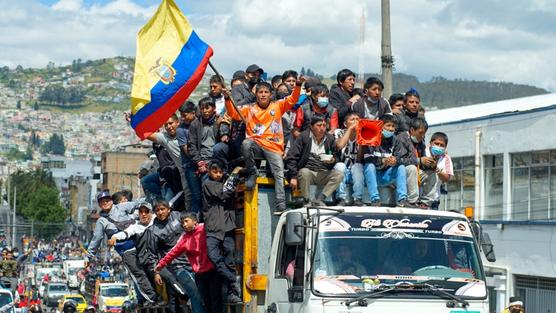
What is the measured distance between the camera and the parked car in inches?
2501

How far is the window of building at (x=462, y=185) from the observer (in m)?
36.7

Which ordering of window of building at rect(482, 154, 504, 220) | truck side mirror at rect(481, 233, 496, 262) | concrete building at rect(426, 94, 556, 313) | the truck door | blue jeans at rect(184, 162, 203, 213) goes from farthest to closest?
window of building at rect(482, 154, 504, 220) < concrete building at rect(426, 94, 556, 313) < blue jeans at rect(184, 162, 203, 213) < truck side mirror at rect(481, 233, 496, 262) < the truck door

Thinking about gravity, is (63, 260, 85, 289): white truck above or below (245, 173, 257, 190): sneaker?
below

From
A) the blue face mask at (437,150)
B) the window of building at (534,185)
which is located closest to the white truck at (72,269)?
the window of building at (534,185)

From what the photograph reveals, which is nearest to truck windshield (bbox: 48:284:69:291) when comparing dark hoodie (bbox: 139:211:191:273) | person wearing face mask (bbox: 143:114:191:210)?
person wearing face mask (bbox: 143:114:191:210)

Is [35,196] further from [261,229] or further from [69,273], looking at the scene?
[261,229]

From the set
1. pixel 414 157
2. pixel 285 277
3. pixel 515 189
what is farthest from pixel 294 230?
pixel 515 189

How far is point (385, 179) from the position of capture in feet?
41.4

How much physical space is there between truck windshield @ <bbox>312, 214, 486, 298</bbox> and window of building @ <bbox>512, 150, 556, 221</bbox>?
21979mm

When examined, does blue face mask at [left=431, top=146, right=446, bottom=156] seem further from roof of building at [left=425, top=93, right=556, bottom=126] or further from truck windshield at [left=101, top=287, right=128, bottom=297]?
truck windshield at [left=101, top=287, right=128, bottom=297]

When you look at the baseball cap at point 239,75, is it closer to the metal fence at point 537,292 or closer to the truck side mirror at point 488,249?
the truck side mirror at point 488,249

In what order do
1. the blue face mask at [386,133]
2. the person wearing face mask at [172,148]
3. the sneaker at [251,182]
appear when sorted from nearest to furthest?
the sneaker at [251,182] < the blue face mask at [386,133] < the person wearing face mask at [172,148]

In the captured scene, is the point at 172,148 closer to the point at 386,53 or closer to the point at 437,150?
the point at 437,150

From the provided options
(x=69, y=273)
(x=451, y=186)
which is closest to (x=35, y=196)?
(x=69, y=273)
